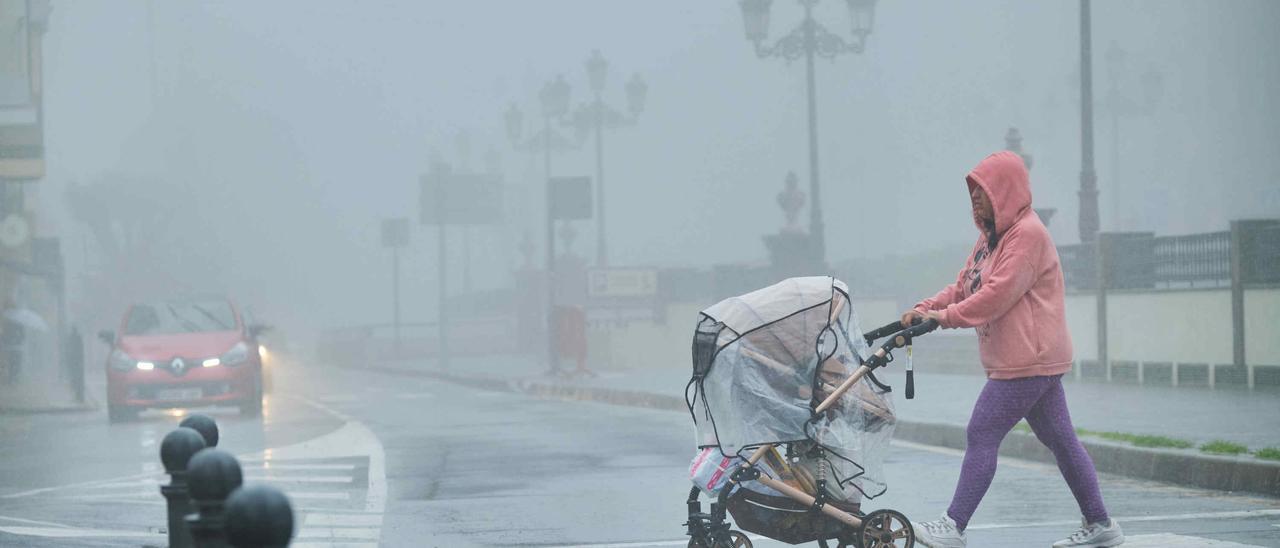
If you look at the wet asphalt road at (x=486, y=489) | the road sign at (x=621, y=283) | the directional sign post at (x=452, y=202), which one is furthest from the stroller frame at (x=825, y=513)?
the directional sign post at (x=452, y=202)

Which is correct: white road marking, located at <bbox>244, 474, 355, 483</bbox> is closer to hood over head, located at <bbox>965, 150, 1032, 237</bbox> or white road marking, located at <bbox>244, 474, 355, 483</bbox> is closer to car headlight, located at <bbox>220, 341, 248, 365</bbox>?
hood over head, located at <bbox>965, 150, 1032, 237</bbox>

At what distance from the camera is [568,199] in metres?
32.4

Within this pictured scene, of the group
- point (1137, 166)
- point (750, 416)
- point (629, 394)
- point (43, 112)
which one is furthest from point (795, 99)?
point (750, 416)

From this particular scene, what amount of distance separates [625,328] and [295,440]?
73.1ft

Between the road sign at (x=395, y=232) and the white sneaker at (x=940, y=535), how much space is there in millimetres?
44572

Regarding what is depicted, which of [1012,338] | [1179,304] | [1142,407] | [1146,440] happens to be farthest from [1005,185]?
[1179,304]

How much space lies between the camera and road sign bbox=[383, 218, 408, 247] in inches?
1999

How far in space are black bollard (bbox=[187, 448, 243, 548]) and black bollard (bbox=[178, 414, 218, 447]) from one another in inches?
58.3

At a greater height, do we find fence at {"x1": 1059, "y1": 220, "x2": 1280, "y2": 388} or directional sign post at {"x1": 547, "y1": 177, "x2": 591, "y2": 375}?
directional sign post at {"x1": 547, "y1": 177, "x2": 591, "y2": 375}

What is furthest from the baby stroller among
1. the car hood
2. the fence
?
the car hood

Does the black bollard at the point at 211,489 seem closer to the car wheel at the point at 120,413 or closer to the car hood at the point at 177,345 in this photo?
the car hood at the point at 177,345

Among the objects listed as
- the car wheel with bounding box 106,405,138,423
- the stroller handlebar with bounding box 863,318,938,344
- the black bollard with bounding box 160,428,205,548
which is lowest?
the car wheel with bounding box 106,405,138,423

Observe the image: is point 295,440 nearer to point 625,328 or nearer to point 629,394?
point 629,394

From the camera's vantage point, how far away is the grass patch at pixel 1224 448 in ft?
35.3
